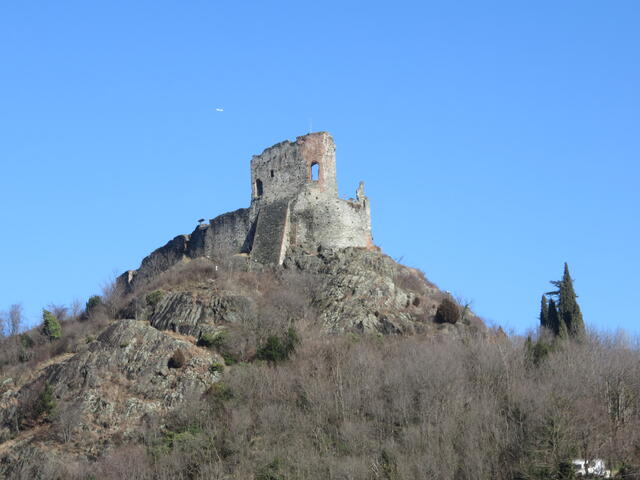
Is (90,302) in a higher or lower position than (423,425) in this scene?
higher

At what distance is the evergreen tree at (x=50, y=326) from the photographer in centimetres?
6762

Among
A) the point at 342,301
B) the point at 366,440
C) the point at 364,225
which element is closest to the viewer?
the point at 366,440

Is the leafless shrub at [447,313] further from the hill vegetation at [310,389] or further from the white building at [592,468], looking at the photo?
the white building at [592,468]

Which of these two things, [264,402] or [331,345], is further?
[331,345]

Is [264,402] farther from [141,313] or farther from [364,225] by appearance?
[364,225]

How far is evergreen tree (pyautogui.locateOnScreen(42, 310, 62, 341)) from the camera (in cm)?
6762

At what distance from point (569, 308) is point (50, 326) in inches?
1157

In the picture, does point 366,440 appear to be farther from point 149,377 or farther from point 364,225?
point 364,225

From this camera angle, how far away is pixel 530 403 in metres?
51.7

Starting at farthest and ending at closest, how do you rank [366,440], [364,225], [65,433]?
1. [364,225]
2. [65,433]
3. [366,440]

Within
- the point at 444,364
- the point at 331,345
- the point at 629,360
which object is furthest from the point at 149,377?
the point at 629,360

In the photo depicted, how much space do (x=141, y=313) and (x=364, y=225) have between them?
46.3 ft

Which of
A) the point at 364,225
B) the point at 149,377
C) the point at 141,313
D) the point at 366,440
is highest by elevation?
the point at 364,225

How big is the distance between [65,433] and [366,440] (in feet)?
46.6
